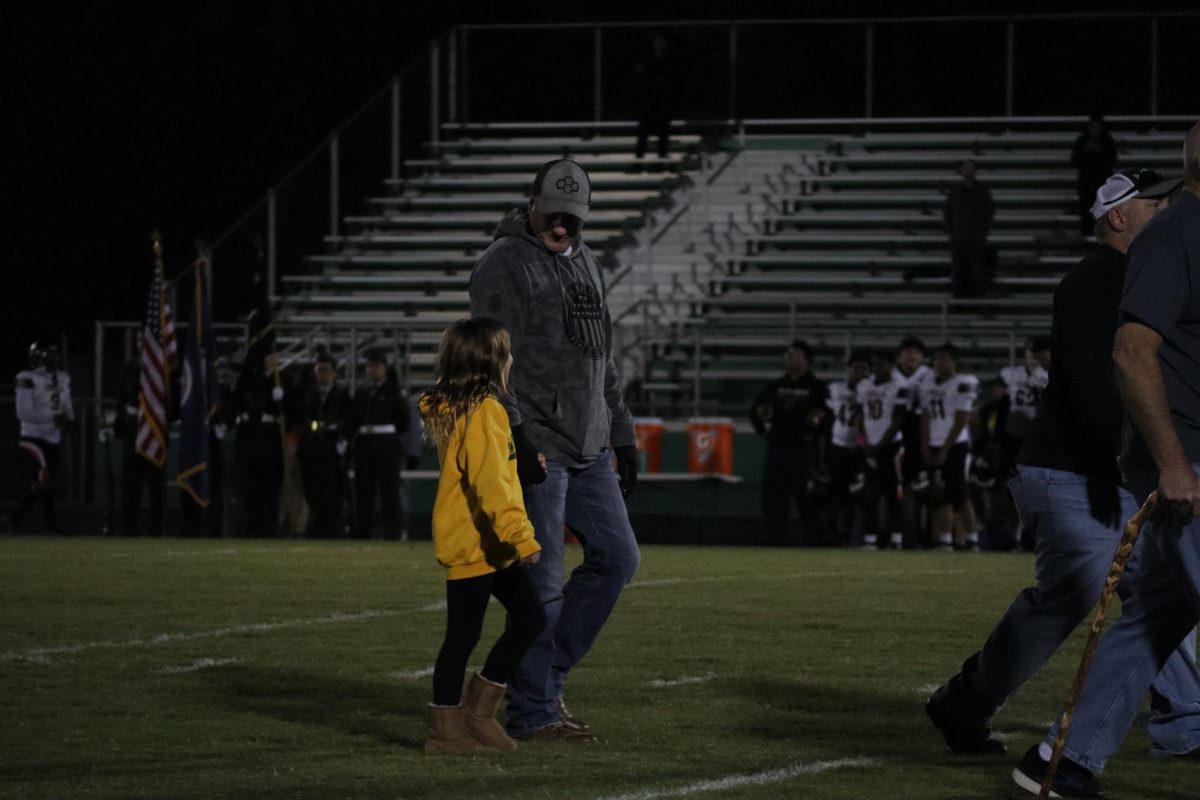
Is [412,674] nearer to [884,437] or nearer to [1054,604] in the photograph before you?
[1054,604]

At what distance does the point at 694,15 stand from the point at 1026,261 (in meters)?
14.2

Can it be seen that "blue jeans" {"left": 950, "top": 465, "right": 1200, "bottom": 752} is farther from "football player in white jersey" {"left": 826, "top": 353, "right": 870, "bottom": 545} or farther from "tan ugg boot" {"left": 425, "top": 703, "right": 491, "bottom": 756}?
"football player in white jersey" {"left": 826, "top": 353, "right": 870, "bottom": 545}

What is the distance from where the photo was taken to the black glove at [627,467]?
869 cm

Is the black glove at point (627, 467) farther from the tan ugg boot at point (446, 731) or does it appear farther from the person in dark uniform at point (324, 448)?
the person in dark uniform at point (324, 448)

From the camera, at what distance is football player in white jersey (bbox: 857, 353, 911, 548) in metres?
21.5

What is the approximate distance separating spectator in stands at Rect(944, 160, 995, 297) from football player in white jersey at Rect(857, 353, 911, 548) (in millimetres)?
4907

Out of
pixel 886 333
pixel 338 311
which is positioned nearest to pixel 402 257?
pixel 338 311

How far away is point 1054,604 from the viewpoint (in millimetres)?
7707

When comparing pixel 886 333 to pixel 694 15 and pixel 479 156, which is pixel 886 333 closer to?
pixel 479 156

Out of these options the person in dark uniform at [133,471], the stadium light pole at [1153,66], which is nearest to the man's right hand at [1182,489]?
the person in dark uniform at [133,471]

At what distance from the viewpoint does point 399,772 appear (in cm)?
764

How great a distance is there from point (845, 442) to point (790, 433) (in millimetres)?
675

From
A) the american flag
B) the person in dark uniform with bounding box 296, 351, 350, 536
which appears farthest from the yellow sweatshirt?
the person in dark uniform with bounding box 296, 351, 350, 536

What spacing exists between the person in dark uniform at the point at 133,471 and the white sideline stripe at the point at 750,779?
1572 cm
